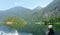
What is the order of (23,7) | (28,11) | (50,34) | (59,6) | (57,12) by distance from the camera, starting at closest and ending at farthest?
(50,34) < (57,12) < (59,6) < (28,11) < (23,7)

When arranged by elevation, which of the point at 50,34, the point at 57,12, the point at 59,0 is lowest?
the point at 50,34

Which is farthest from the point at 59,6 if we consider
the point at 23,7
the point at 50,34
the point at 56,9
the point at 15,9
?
the point at 50,34

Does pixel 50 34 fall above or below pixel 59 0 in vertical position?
below

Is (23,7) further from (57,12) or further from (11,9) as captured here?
(57,12)

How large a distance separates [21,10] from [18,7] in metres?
4.83

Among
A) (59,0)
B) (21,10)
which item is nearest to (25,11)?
(21,10)

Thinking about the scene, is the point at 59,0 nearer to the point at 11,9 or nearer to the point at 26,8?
the point at 26,8

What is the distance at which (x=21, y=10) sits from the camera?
190 m

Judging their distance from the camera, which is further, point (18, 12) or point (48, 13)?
point (18, 12)

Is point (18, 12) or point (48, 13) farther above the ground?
point (18, 12)

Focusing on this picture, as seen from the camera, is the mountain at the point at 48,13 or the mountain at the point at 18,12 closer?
the mountain at the point at 48,13

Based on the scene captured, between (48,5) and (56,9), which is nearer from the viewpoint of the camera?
(56,9)

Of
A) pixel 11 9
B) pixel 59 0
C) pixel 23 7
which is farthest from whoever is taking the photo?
pixel 11 9

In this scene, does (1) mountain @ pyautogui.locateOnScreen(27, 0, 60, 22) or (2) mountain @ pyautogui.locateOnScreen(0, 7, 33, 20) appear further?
(2) mountain @ pyautogui.locateOnScreen(0, 7, 33, 20)
